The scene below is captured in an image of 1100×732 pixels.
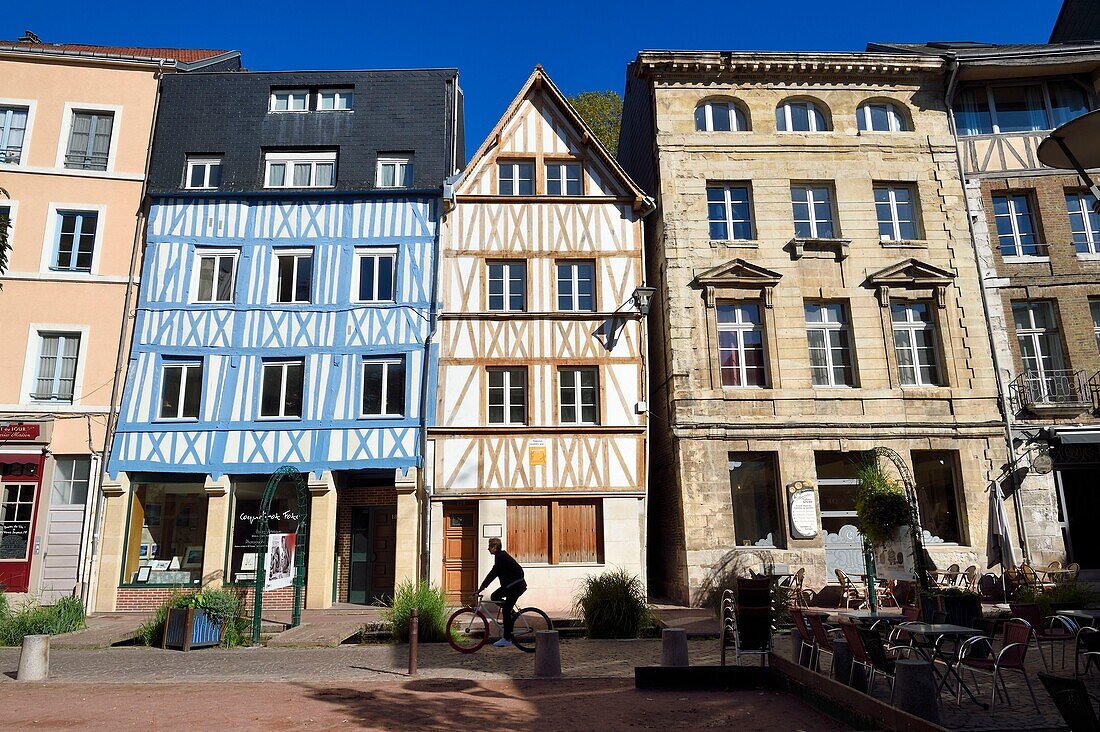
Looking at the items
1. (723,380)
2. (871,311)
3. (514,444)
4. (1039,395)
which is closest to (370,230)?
(514,444)

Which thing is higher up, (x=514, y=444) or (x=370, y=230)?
(x=370, y=230)

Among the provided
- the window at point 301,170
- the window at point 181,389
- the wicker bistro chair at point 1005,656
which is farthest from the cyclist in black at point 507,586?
the window at point 301,170

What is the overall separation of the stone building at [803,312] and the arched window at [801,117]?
1.4 inches

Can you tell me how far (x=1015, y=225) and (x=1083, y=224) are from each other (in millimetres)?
1399

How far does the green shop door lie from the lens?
16.0 metres

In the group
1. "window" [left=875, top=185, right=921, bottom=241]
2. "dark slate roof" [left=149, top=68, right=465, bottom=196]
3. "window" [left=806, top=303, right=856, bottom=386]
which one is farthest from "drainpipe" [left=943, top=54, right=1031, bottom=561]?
"dark slate roof" [left=149, top=68, right=465, bottom=196]

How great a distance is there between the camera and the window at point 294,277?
55.1ft

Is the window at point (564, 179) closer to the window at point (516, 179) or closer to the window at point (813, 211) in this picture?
the window at point (516, 179)

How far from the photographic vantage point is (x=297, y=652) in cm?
1059

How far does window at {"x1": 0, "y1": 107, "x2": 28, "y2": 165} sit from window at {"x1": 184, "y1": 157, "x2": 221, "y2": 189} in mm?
3522

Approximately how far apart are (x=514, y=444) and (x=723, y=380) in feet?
14.9

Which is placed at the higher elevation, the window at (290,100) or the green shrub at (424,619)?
the window at (290,100)

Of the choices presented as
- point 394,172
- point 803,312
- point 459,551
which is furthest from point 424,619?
point 394,172

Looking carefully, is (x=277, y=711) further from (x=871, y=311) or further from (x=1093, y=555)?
(x=1093, y=555)
